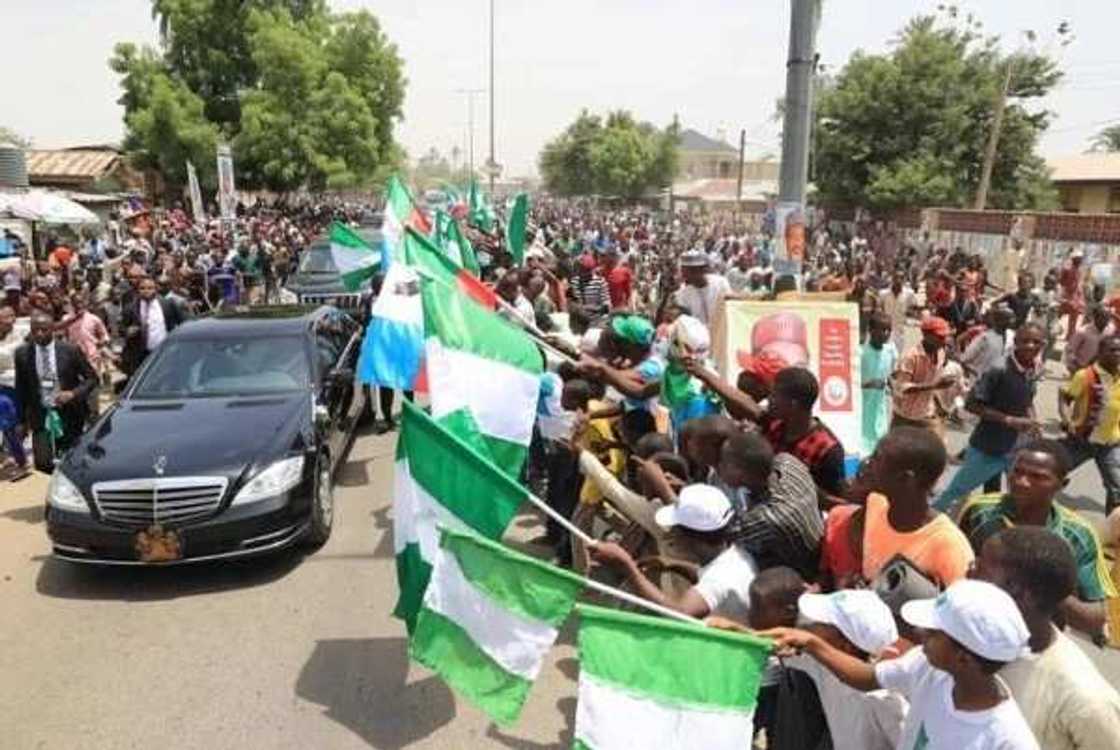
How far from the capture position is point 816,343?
5.99 metres

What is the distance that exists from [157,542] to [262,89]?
34.3m

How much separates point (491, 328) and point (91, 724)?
8.69 ft

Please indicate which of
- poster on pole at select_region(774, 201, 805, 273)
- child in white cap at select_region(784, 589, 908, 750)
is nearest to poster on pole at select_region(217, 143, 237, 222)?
poster on pole at select_region(774, 201, 805, 273)

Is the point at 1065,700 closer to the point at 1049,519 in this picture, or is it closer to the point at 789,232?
the point at 1049,519

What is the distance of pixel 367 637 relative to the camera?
532cm

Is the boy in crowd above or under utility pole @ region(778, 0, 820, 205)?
under

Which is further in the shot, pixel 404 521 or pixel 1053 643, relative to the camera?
pixel 404 521

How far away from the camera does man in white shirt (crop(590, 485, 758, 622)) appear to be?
3104 mm

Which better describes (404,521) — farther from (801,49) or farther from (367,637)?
(801,49)

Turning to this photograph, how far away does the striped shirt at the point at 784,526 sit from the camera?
3320 millimetres

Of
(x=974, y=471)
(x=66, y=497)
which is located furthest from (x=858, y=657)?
(x=66, y=497)

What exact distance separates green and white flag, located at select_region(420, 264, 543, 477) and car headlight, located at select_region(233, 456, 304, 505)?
5.76 ft

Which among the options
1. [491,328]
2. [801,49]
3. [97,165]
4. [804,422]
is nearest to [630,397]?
[491,328]

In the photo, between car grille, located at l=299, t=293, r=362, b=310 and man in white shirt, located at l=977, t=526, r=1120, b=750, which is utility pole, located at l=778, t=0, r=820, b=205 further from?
car grille, located at l=299, t=293, r=362, b=310
